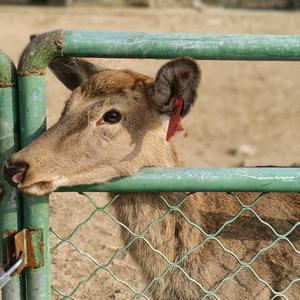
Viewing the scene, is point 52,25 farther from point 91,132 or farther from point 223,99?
point 91,132

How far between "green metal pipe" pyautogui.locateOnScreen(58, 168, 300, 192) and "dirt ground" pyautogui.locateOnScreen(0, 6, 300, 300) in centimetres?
136

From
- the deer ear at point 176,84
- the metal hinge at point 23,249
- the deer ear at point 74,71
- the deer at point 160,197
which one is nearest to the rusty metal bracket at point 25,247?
the metal hinge at point 23,249

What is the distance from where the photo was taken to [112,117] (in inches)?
143

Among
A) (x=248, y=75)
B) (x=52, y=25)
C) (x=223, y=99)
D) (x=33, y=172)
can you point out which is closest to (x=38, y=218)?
(x=33, y=172)

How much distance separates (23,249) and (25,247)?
0.04 feet

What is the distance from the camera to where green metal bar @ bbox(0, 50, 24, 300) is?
296cm

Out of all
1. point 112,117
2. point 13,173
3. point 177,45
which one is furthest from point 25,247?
point 177,45

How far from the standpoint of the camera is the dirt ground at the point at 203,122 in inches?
209

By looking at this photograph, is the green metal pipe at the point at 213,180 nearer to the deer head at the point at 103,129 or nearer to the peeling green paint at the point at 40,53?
the deer head at the point at 103,129

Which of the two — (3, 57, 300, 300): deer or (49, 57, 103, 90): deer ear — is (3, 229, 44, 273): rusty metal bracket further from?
(49, 57, 103, 90): deer ear

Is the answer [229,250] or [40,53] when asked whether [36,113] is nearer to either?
[40,53]

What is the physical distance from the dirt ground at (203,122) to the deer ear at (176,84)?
0.71 meters

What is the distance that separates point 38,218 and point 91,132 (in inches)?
25.5

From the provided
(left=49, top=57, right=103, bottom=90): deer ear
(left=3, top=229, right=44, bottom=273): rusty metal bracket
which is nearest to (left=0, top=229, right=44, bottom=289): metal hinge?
(left=3, top=229, right=44, bottom=273): rusty metal bracket
